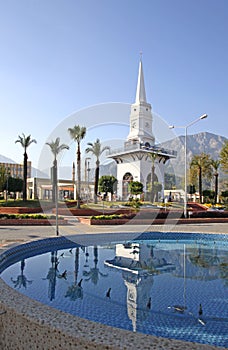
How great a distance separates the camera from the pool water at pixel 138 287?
18.6ft

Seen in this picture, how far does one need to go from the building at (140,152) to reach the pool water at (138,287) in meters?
35.4

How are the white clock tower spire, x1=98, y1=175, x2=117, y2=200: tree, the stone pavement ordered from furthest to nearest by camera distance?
1. the white clock tower spire
2. x1=98, y1=175, x2=117, y2=200: tree
3. the stone pavement

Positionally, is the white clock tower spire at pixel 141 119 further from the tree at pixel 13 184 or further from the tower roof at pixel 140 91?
the tree at pixel 13 184

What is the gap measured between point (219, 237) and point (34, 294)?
1183 centimetres

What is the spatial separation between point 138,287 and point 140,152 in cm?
4084

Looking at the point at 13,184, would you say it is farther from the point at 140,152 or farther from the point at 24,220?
the point at 24,220

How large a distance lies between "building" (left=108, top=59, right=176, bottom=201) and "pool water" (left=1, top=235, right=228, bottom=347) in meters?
35.4

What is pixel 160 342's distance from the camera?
10.4ft

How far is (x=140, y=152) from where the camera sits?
48.2 meters

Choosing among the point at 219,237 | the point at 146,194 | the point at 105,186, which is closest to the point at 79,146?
the point at 105,186

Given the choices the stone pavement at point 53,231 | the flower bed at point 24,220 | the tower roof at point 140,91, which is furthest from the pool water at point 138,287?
the tower roof at point 140,91

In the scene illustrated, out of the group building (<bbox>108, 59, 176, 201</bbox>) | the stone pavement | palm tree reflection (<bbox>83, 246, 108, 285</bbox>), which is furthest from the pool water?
building (<bbox>108, 59, 176, 201</bbox>)

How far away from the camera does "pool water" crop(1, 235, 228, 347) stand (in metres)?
5.68

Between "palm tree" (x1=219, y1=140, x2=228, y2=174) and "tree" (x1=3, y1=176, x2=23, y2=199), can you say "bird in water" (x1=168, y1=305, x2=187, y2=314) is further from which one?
"tree" (x1=3, y1=176, x2=23, y2=199)
